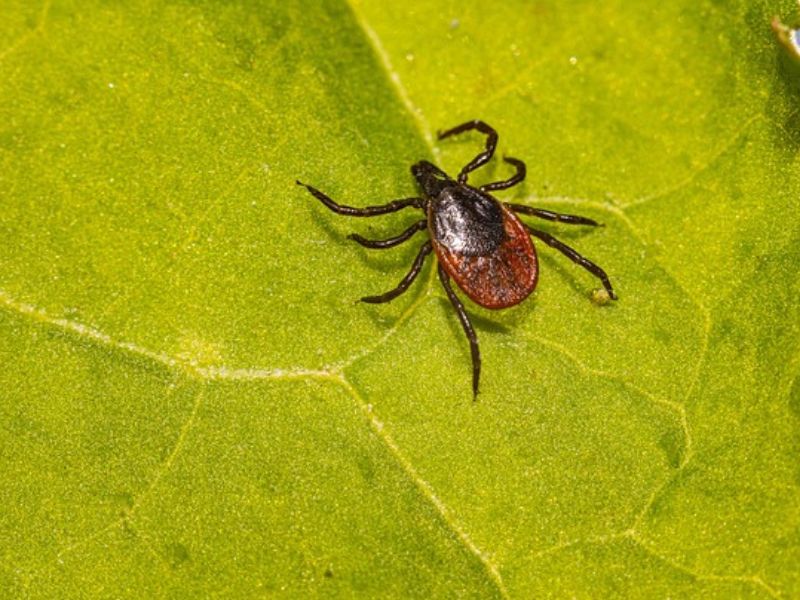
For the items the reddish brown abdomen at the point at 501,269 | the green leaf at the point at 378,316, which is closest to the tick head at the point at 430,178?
the green leaf at the point at 378,316

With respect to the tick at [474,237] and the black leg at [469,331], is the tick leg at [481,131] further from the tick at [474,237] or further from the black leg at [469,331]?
the black leg at [469,331]

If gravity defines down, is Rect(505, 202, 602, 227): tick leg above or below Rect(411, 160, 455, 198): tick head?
below

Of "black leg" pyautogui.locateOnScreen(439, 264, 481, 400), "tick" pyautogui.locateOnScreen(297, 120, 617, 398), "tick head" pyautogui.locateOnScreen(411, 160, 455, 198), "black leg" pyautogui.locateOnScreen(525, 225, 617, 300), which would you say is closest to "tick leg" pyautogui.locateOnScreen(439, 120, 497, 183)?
"tick" pyautogui.locateOnScreen(297, 120, 617, 398)

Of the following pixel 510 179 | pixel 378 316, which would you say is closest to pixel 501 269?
pixel 510 179

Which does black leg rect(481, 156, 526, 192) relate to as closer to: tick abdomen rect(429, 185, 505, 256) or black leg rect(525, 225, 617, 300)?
tick abdomen rect(429, 185, 505, 256)

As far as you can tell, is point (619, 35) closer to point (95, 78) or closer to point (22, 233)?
point (95, 78)

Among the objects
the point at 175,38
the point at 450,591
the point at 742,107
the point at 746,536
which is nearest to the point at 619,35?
the point at 742,107
